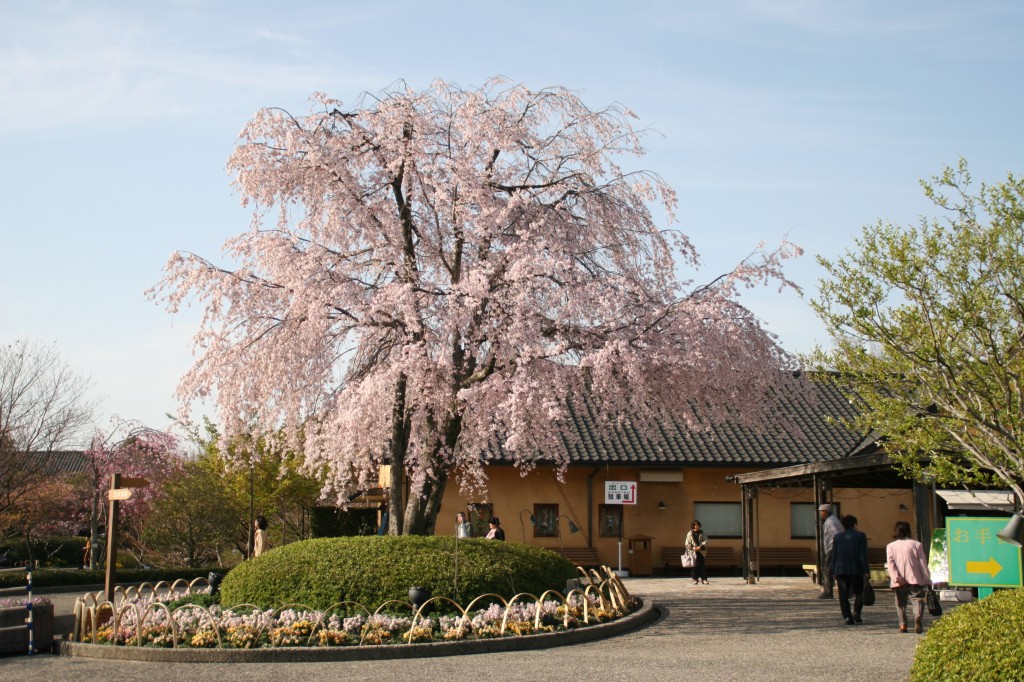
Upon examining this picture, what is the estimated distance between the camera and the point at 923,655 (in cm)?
912

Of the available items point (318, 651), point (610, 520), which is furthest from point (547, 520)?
point (318, 651)

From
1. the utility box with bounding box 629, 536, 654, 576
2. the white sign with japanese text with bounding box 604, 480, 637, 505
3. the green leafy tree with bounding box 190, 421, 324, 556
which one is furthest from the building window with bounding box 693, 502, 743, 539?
the green leafy tree with bounding box 190, 421, 324, 556

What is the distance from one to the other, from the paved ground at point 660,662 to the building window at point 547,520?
14537mm

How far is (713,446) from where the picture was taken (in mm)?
32062

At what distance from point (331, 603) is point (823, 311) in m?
7.52

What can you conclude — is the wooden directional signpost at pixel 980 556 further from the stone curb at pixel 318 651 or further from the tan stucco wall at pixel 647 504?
the tan stucco wall at pixel 647 504

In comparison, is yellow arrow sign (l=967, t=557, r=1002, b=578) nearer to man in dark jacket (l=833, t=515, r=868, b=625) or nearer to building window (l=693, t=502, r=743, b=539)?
man in dark jacket (l=833, t=515, r=868, b=625)

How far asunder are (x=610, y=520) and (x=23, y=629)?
19.3m

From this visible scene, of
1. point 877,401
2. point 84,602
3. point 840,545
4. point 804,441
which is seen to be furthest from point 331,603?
point 804,441

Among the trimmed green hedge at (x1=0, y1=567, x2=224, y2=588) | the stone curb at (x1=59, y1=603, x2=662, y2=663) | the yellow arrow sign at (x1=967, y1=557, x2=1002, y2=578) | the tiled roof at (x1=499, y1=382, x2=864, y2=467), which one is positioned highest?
the tiled roof at (x1=499, y1=382, x2=864, y2=467)

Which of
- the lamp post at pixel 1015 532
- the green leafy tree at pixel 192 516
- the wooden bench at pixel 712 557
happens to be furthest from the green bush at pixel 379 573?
the green leafy tree at pixel 192 516

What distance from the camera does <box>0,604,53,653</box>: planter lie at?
46.6 ft

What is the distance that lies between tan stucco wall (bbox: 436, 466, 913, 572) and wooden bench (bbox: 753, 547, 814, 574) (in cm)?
38

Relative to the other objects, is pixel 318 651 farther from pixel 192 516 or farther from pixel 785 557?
pixel 192 516
